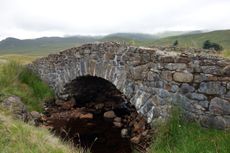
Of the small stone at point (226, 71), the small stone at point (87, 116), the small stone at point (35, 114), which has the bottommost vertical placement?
the small stone at point (87, 116)

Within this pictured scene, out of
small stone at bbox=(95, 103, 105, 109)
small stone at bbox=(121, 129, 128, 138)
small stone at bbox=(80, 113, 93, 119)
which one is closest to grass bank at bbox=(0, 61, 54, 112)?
small stone at bbox=(80, 113, 93, 119)

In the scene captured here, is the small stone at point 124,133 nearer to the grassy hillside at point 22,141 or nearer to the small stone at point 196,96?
the small stone at point 196,96

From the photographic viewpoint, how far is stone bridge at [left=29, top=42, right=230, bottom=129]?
25.0 feet

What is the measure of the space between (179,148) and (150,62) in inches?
108

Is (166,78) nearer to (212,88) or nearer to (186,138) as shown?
(212,88)

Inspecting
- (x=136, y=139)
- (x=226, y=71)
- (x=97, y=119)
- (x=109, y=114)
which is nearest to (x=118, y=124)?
(x=97, y=119)

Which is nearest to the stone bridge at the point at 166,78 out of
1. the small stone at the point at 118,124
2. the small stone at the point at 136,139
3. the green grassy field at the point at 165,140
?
the green grassy field at the point at 165,140

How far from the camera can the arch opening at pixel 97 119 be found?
36.2 feet

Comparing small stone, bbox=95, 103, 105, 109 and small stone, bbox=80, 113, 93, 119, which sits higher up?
small stone, bbox=80, 113, 93, 119

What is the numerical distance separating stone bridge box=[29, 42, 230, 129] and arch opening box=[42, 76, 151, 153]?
1399mm

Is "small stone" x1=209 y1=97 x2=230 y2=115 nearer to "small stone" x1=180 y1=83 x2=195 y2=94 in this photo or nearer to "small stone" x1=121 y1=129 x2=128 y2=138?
"small stone" x1=180 y1=83 x2=195 y2=94

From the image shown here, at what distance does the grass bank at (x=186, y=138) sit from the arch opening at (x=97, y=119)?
1.70 m

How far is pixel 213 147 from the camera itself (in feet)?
22.4

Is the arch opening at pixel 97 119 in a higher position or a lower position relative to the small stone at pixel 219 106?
lower
